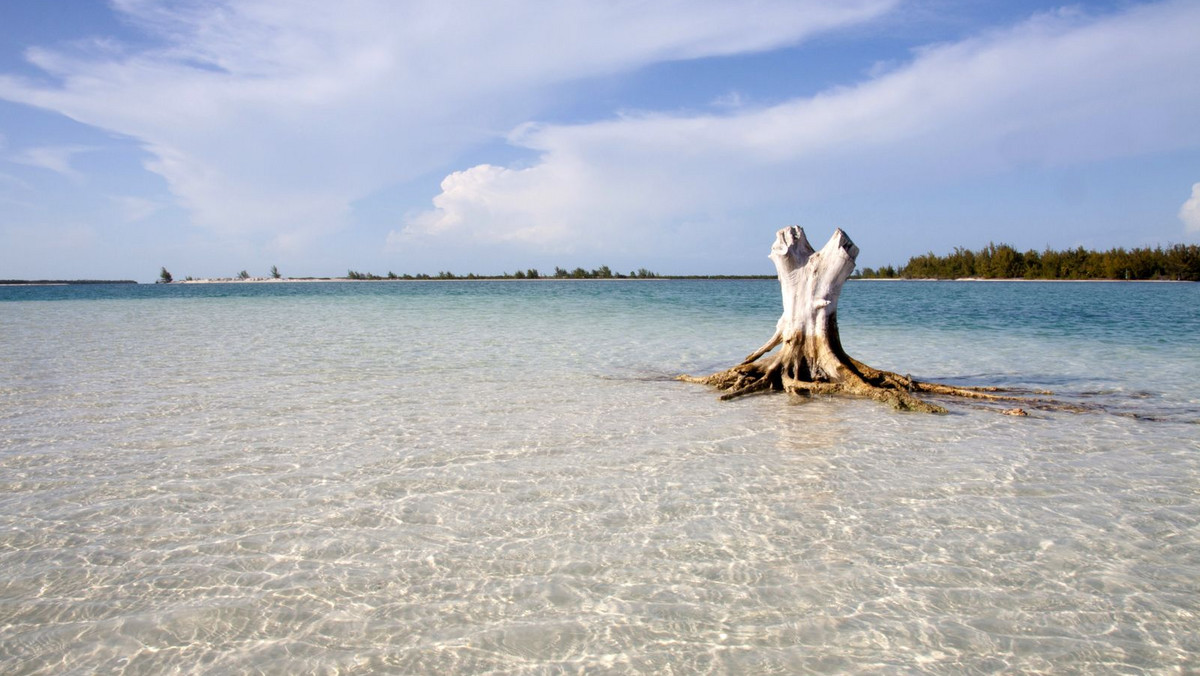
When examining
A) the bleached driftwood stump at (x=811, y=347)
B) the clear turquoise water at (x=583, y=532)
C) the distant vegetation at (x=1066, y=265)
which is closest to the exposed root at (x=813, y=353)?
the bleached driftwood stump at (x=811, y=347)

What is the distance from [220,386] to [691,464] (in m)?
7.27

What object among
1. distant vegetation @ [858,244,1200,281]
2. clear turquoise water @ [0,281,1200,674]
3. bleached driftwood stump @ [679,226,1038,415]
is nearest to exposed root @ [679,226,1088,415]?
bleached driftwood stump @ [679,226,1038,415]

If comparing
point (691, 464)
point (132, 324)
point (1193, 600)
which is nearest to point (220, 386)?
point (691, 464)

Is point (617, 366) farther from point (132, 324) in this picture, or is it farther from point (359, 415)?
point (132, 324)

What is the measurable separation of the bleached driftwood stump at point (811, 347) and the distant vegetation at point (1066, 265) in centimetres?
8349

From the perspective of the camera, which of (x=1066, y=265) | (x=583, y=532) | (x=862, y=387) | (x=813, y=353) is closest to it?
(x=583, y=532)

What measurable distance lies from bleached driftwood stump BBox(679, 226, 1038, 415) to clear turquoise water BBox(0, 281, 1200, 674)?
0.56 meters

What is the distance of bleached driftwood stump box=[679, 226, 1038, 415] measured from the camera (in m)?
9.34

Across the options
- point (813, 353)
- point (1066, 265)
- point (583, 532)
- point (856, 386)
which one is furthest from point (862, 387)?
point (1066, 265)

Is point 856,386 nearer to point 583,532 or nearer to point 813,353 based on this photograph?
point 813,353

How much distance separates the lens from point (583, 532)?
14.1 feet

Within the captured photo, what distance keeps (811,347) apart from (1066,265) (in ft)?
293

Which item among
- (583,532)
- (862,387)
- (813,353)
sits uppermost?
(813,353)

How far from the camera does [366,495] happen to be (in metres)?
5.00
